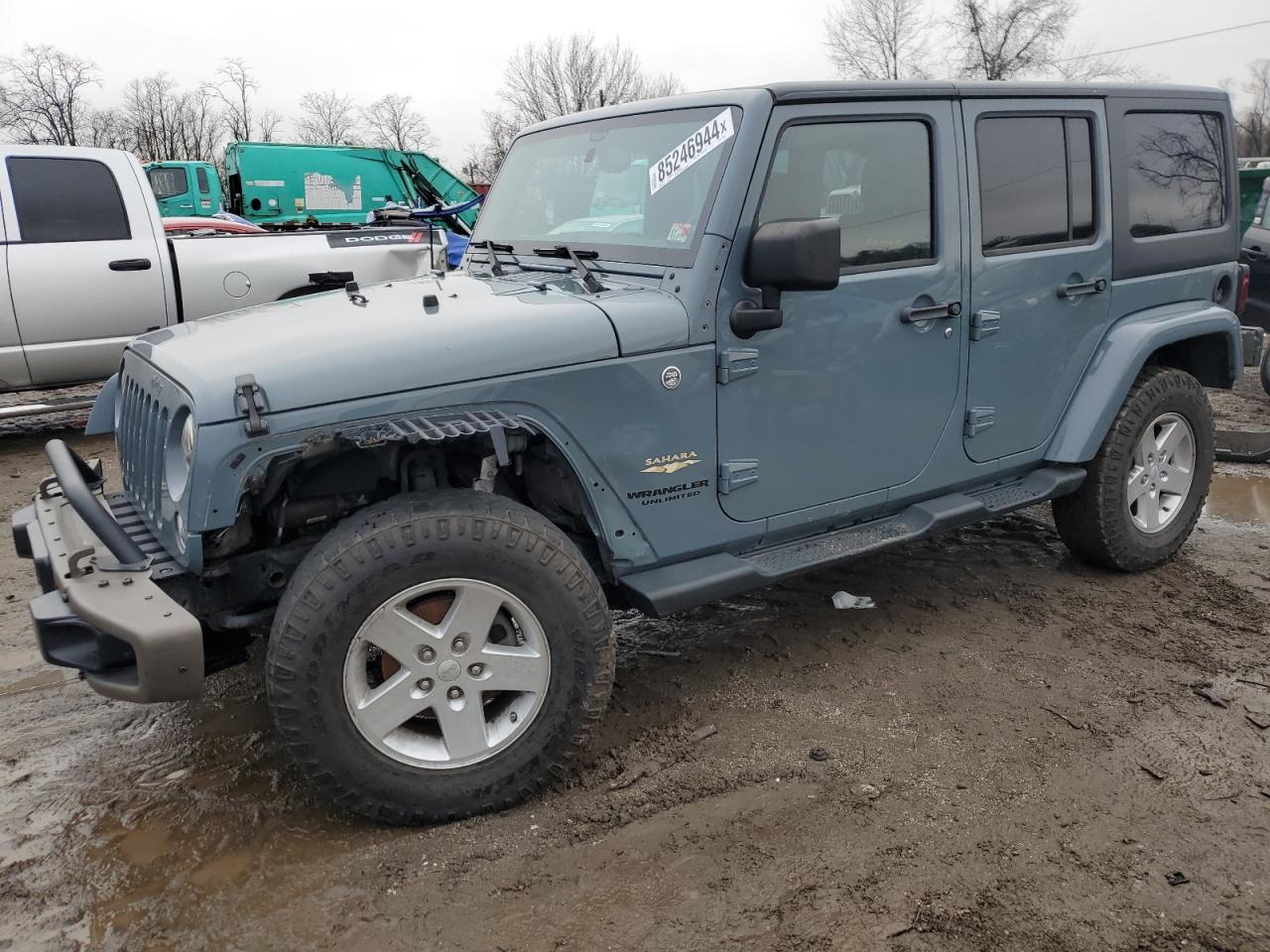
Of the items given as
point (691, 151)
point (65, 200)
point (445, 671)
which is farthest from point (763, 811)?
point (65, 200)

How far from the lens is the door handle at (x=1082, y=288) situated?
3.93 meters

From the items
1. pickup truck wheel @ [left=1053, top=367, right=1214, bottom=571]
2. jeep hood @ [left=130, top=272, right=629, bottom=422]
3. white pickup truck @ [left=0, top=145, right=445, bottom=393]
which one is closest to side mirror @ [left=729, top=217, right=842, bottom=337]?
jeep hood @ [left=130, top=272, right=629, bottom=422]

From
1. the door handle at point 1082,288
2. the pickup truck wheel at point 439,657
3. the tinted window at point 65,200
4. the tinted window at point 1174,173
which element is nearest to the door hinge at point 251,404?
the pickup truck wheel at point 439,657

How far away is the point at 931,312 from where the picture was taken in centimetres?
355

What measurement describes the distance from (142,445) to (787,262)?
79.0 inches

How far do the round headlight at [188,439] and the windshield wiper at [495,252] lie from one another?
55.8 inches

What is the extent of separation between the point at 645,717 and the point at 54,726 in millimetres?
2023

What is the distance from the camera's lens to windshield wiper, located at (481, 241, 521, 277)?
3742 millimetres

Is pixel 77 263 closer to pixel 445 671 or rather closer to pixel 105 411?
pixel 105 411

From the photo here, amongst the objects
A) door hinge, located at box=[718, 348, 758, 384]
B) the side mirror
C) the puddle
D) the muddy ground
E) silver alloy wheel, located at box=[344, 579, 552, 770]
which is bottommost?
the muddy ground

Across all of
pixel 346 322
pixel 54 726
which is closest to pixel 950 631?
pixel 346 322

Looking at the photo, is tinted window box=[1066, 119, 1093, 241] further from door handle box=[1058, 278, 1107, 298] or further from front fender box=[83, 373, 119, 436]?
front fender box=[83, 373, 119, 436]

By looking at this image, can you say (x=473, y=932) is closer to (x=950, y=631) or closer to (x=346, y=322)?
(x=346, y=322)

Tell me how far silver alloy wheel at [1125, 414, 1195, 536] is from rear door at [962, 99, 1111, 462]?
0.57 m
